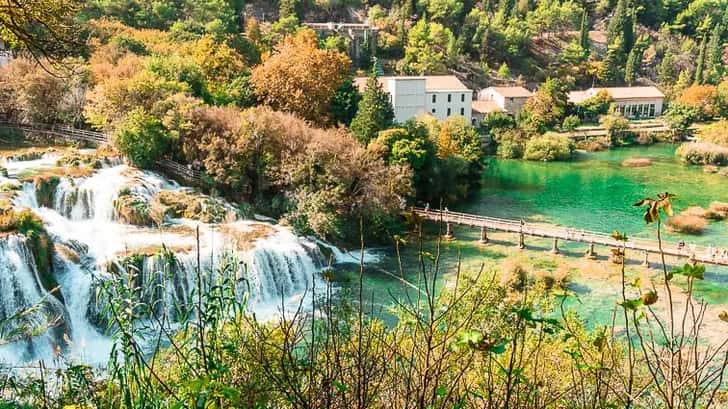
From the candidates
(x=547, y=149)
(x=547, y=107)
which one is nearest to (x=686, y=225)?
(x=547, y=149)

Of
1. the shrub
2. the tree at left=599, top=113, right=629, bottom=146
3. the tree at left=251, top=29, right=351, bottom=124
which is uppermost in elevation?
the tree at left=251, top=29, right=351, bottom=124

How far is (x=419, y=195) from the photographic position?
30.0 meters

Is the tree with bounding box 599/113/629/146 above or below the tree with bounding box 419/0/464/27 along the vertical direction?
below

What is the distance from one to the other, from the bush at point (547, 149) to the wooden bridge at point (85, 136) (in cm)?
2573

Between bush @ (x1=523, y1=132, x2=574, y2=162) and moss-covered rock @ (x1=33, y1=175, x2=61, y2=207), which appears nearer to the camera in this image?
moss-covered rock @ (x1=33, y1=175, x2=61, y2=207)

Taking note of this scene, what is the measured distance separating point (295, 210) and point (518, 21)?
186 ft

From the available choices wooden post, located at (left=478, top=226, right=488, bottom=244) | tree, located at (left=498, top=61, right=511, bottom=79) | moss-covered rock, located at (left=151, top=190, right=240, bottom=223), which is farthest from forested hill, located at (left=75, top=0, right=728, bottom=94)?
wooden post, located at (left=478, top=226, right=488, bottom=244)

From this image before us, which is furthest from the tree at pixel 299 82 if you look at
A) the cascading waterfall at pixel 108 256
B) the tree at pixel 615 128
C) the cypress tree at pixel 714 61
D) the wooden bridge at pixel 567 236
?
the cypress tree at pixel 714 61

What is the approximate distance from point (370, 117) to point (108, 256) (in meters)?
14.0

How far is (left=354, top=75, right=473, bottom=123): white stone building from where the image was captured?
136 feet

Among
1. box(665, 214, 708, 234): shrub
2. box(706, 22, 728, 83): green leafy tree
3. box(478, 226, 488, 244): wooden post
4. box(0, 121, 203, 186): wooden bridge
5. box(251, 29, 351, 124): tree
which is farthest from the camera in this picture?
box(706, 22, 728, 83): green leafy tree

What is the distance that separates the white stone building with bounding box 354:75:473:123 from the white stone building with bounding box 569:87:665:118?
53.6 ft

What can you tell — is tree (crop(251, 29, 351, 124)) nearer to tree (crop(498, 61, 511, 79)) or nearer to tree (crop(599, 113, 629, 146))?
tree (crop(599, 113, 629, 146))

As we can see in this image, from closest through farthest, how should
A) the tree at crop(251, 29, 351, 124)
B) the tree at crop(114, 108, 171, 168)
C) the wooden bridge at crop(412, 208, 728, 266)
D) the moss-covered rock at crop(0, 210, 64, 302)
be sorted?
the moss-covered rock at crop(0, 210, 64, 302) → the wooden bridge at crop(412, 208, 728, 266) → the tree at crop(114, 108, 171, 168) → the tree at crop(251, 29, 351, 124)
